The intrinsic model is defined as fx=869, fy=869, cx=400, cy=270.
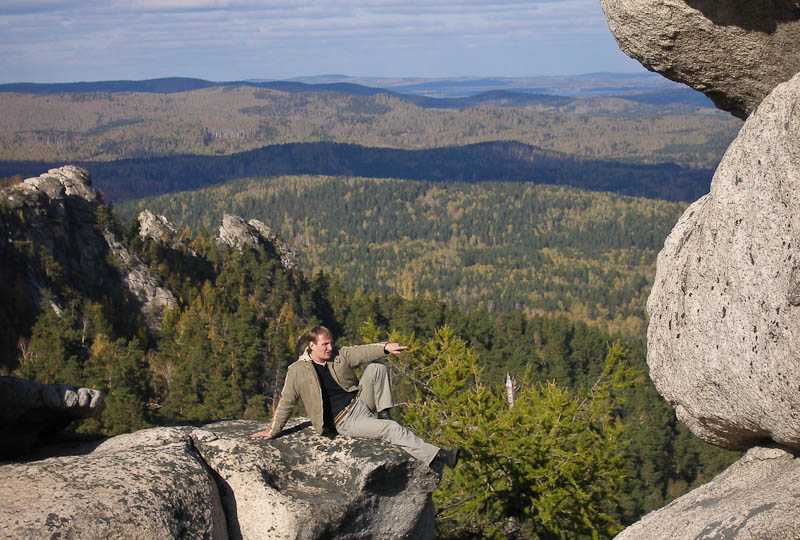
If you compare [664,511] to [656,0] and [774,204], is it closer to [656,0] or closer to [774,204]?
[774,204]

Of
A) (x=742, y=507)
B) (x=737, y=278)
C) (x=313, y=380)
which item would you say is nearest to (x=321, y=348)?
(x=313, y=380)

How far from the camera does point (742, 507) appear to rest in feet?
51.5

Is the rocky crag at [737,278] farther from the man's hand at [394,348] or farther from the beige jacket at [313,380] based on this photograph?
the beige jacket at [313,380]

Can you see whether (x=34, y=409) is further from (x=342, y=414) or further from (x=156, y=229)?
(x=156, y=229)

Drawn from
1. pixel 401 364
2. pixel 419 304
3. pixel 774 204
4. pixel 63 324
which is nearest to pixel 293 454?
pixel 774 204

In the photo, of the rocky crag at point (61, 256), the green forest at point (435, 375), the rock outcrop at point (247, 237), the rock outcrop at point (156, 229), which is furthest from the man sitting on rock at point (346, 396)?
the rock outcrop at point (247, 237)

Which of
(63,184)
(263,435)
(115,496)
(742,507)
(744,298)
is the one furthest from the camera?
(63,184)

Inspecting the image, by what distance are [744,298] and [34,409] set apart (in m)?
15.8

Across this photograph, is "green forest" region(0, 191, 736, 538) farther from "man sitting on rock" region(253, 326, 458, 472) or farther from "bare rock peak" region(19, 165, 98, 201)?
"man sitting on rock" region(253, 326, 458, 472)

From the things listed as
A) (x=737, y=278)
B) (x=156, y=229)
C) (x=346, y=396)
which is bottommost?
(x=156, y=229)

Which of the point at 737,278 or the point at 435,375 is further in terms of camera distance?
the point at 435,375

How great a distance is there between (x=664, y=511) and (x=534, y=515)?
1292 centimetres

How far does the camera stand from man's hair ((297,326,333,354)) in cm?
1952

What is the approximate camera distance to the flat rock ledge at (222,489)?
52.1ft
